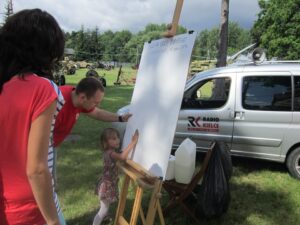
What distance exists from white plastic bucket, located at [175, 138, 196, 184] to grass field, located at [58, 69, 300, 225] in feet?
1.75

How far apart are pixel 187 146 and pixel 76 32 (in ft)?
289

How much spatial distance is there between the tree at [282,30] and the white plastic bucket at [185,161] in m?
37.4

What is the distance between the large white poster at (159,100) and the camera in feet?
10.5

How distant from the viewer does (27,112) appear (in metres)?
1.64

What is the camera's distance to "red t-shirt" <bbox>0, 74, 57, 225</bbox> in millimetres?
1649

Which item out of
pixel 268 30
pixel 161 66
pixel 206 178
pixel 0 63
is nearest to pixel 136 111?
pixel 161 66

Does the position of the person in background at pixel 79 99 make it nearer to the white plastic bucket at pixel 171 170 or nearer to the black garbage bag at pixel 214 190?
the white plastic bucket at pixel 171 170

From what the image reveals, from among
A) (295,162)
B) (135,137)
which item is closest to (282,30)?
(295,162)

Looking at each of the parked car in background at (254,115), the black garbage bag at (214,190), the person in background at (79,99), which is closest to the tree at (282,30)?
the parked car in background at (254,115)

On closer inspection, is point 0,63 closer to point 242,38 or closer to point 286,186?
point 286,186

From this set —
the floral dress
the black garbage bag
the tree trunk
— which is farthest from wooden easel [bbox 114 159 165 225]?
the tree trunk

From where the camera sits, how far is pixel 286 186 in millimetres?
5984

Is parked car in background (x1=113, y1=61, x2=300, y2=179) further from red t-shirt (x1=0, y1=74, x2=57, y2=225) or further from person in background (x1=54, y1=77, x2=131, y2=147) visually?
red t-shirt (x1=0, y1=74, x2=57, y2=225)

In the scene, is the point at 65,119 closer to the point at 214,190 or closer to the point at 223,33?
the point at 214,190
